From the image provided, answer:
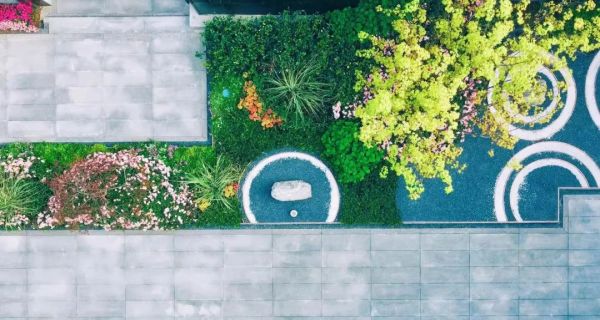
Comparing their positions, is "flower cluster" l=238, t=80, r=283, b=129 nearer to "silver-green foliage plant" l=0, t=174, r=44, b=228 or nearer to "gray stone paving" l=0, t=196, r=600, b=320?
"gray stone paving" l=0, t=196, r=600, b=320

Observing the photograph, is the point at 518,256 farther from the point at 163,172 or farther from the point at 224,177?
the point at 163,172

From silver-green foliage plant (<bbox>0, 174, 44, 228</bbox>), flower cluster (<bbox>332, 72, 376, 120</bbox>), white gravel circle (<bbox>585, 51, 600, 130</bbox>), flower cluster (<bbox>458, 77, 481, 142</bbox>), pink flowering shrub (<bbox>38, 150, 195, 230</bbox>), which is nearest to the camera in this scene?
flower cluster (<bbox>458, 77, 481, 142</bbox>)

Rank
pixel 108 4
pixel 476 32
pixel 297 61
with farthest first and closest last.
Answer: pixel 108 4 < pixel 297 61 < pixel 476 32

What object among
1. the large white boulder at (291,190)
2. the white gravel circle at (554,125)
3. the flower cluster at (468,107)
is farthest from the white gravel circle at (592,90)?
the large white boulder at (291,190)

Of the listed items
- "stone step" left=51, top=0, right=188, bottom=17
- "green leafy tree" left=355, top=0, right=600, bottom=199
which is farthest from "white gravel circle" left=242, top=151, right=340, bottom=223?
"stone step" left=51, top=0, right=188, bottom=17

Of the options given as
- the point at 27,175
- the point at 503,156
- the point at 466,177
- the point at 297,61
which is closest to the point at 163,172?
the point at 27,175

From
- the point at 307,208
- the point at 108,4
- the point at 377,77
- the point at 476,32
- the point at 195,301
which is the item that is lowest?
the point at 195,301
